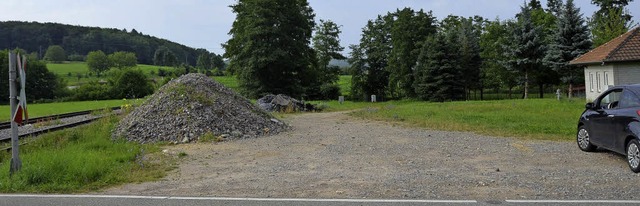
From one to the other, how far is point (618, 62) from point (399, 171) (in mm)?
23663

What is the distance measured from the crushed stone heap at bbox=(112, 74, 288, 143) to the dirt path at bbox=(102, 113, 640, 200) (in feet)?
5.90

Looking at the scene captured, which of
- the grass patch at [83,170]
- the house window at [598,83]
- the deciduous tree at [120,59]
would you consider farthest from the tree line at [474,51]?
the deciduous tree at [120,59]

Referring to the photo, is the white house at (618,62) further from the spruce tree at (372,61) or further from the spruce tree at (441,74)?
the spruce tree at (372,61)

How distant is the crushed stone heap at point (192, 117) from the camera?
1650 centimetres

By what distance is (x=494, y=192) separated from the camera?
7137 mm

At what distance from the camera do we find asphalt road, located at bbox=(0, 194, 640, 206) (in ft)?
20.9

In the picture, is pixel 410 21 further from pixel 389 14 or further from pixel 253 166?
pixel 253 166

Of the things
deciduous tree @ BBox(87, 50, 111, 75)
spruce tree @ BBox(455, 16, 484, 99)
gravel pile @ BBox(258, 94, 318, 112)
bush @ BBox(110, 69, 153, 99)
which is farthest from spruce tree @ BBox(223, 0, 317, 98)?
deciduous tree @ BBox(87, 50, 111, 75)

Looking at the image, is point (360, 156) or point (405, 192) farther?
point (360, 156)

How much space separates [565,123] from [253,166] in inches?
512

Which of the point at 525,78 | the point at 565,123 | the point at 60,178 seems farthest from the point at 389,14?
the point at 60,178

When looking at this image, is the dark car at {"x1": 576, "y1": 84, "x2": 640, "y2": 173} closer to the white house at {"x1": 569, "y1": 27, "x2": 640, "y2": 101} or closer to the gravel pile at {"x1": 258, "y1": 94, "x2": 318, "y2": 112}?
the white house at {"x1": 569, "y1": 27, "x2": 640, "y2": 101}

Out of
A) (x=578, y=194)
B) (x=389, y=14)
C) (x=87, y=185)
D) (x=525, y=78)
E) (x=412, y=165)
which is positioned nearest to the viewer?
(x=578, y=194)

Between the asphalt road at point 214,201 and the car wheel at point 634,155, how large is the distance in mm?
2492
